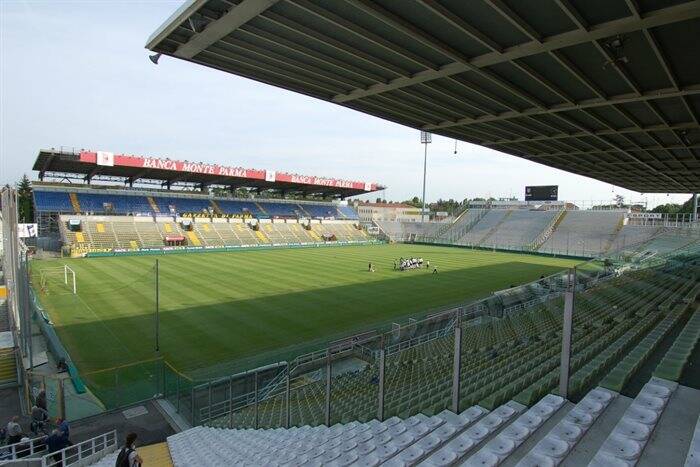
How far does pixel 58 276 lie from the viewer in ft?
84.4

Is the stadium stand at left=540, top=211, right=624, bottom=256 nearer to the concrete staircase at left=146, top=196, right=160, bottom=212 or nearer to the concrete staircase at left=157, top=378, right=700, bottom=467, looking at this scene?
the concrete staircase at left=146, top=196, right=160, bottom=212

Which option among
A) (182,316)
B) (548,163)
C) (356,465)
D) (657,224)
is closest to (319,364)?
(356,465)

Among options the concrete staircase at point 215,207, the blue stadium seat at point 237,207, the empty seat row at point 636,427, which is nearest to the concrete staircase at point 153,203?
the concrete staircase at point 215,207

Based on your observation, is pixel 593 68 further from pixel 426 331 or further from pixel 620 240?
pixel 620 240

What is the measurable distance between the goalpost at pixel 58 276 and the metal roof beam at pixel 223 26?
18.6 m

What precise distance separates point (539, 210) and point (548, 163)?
46.3m

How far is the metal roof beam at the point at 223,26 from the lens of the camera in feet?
21.2

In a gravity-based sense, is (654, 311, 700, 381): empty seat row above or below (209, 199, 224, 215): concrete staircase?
below

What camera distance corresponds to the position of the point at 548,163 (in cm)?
1986

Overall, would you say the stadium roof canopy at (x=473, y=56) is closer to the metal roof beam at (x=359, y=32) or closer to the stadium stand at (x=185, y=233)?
the metal roof beam at (x=359, y=32)

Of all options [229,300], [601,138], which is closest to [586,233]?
[601,138]

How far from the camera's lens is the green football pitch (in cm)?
1396

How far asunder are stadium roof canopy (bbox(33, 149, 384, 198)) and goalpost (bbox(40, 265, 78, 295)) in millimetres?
14726

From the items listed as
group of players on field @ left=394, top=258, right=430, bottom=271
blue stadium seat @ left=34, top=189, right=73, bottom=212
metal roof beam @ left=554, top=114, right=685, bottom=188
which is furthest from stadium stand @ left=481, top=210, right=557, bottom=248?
blue stadium seat @ left=34, top=189, right=73, bottom=212
